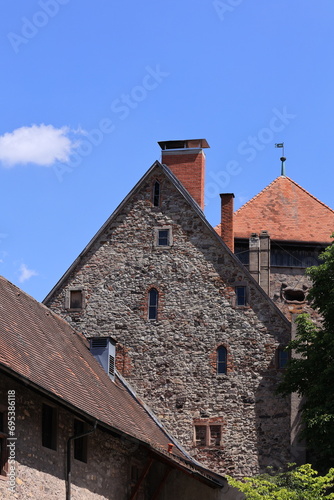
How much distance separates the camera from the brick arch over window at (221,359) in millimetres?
31234

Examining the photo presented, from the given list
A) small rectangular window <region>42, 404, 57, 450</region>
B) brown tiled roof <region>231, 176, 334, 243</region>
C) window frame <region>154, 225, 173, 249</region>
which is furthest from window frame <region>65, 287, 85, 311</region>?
brown tiled roof <region>231, 176, 334, 243</region>

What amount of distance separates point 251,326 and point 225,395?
2.18 m

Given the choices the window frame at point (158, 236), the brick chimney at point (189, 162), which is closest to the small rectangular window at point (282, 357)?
the window frame at point (158, 236)

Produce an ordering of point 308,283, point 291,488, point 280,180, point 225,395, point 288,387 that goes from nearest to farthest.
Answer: point 291,488 → point 288,387 → point 225,395 → point 308,283 → point 280,180

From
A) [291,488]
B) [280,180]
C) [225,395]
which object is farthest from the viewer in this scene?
[280,180]

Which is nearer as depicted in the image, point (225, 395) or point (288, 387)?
point (288, 387)

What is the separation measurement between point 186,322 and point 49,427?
10157mm

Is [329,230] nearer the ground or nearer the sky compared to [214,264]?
nearer the sky

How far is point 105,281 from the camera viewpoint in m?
32.4

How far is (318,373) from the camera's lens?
1126 inches

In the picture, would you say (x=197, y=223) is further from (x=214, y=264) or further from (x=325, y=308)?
(x=325, y=308)

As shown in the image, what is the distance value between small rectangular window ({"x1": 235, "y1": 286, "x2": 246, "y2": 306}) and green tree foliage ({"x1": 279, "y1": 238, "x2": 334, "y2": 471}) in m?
2.31

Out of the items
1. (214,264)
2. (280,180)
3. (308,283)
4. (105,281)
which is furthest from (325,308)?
(280,180)

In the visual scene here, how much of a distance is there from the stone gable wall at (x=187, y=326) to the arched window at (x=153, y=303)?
159 millimetres
